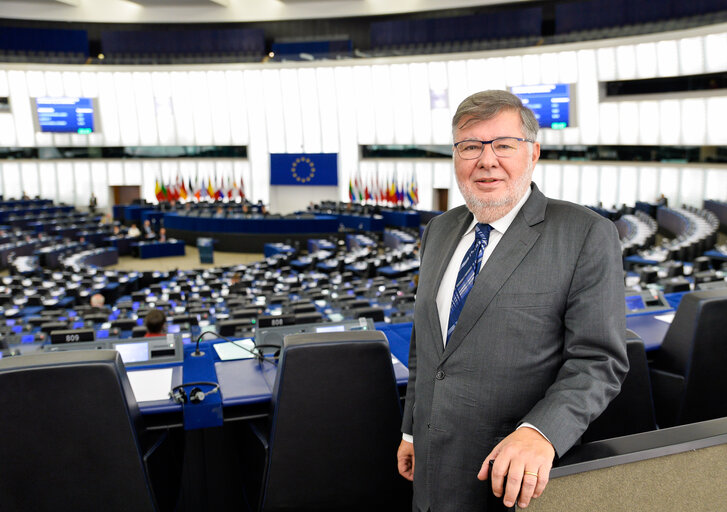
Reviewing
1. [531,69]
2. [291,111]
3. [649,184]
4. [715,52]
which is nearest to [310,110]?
[291,111]

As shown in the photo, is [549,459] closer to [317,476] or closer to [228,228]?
[317,476]

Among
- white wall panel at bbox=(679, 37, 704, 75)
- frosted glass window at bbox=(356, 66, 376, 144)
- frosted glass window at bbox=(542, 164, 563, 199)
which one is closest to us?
white wall panel at bbox=(679, 37, 704, 75)

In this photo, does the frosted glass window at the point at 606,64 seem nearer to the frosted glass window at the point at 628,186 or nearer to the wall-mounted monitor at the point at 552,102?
the wall-mounted monitor at the point at 552,102

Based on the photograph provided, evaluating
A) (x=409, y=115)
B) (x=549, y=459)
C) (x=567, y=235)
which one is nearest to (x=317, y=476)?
(x=549, y=459)

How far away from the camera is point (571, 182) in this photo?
23562 millimetres

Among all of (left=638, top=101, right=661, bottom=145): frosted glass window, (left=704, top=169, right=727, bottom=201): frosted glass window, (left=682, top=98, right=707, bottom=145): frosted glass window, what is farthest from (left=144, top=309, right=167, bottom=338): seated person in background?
(left=638, top=101, right=661, bottom=145): frosted glass window

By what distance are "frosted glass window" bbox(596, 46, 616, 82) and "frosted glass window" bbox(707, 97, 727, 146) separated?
3746 millimetres

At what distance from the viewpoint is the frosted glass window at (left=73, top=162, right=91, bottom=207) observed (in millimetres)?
30156

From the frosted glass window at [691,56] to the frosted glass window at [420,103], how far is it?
10721 mm

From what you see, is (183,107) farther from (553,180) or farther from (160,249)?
(553,180)

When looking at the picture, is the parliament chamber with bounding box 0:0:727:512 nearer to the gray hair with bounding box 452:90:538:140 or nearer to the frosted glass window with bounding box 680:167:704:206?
the frosted glass window with bounding box 680:167:704:206

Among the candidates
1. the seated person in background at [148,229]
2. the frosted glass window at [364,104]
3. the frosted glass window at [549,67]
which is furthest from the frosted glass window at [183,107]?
the frosted glass window at [549,67]

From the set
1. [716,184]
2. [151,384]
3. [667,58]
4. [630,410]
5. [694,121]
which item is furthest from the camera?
[667,58]

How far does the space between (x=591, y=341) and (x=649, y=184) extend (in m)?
22.0
